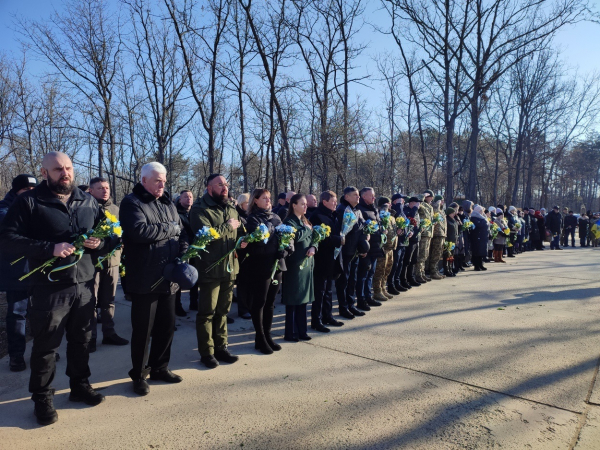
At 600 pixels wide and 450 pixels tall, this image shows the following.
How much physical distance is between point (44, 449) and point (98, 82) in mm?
19577

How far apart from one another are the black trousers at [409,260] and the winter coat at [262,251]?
15.3 feet

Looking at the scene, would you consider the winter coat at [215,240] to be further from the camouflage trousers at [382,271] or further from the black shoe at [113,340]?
the camouflage trousers at [382,271]

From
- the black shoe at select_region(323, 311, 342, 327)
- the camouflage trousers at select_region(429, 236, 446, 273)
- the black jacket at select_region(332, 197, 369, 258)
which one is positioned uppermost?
the black jacket at select_region(332, 197, 369, 258)

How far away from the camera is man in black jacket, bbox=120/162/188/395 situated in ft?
12.3

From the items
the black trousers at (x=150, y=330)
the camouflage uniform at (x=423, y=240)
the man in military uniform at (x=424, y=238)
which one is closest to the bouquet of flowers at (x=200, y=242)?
the black trousers at (x=150, y=330)

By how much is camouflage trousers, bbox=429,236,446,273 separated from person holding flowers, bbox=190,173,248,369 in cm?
690

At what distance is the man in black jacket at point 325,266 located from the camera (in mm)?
6012

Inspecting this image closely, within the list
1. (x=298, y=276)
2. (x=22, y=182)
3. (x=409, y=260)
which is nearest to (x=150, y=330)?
(x=298, y=276)

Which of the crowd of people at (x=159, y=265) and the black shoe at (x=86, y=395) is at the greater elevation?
the crowd of people at (x=159, y=265)

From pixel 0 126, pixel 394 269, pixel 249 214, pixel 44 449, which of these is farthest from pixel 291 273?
pixel 0 126

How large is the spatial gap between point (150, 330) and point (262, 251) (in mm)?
1593

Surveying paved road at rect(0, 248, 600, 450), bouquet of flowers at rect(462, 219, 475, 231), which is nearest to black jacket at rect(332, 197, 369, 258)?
paved road at rect(0, 248, 600, 450)

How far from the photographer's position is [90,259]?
3676 mm

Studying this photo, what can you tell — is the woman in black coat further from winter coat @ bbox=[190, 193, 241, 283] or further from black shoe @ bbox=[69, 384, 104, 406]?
black shoe @ bbox=[69, 384, 104, 406]
